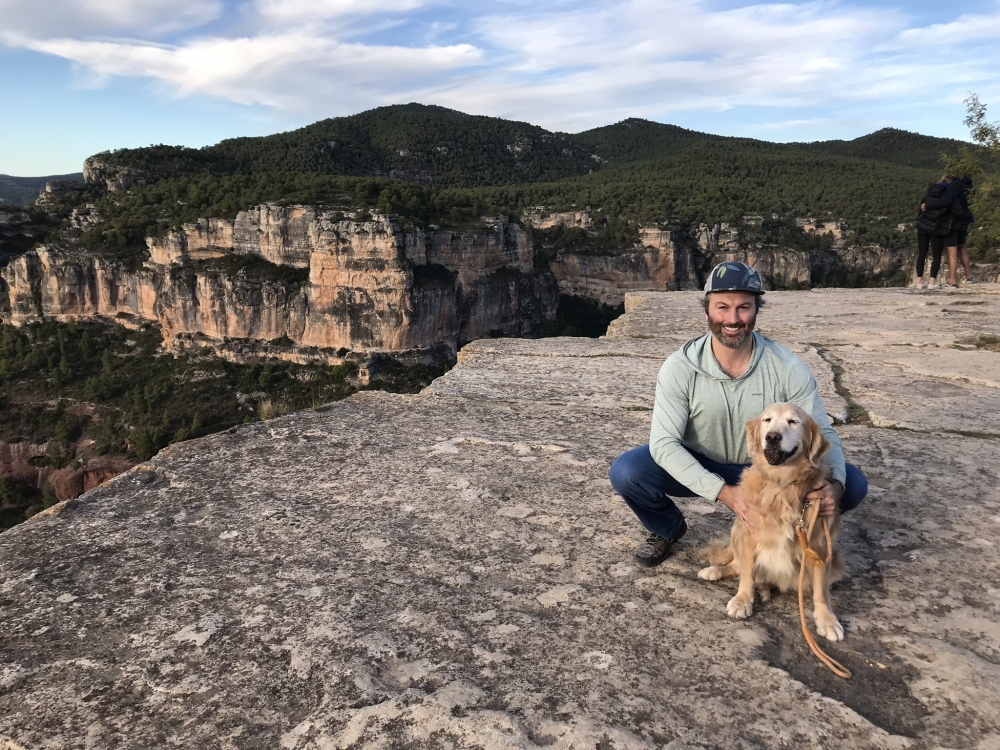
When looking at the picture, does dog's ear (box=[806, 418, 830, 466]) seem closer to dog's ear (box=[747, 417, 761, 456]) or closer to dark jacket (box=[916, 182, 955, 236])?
dog's ear (box=[747, 417, 761, 456])

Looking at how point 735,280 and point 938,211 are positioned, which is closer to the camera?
point 735,280

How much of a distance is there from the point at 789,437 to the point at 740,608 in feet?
2.02

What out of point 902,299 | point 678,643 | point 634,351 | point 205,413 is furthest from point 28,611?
point 205,413

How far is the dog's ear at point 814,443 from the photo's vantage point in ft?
7.27

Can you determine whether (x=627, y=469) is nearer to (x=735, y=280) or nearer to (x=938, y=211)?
(x=735, y=280)

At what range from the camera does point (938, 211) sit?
8.82 m

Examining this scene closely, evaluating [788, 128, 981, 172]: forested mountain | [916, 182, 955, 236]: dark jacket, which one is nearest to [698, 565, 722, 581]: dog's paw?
[916, 182, 955, 236]: dark jacket

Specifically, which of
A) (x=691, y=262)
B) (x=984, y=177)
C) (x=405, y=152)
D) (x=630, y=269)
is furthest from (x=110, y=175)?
(x=984, y=177)

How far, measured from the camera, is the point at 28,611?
2.22m

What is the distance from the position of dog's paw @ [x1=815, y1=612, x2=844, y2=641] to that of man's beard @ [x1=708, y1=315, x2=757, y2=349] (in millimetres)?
1036

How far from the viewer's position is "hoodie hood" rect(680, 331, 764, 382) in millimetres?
2600

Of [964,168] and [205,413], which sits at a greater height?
[964,168]

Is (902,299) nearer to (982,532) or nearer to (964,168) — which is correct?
(964,168)

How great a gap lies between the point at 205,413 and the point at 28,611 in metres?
41.0
